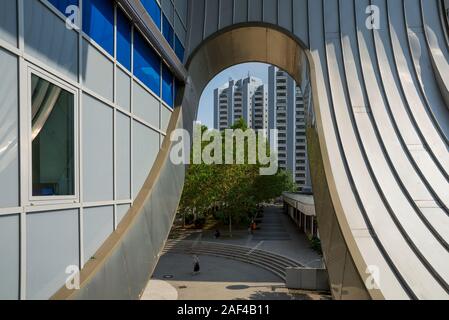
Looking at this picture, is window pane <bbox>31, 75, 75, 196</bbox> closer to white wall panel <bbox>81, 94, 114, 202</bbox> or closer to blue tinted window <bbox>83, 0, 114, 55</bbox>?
white wall panel <bbox>81, 94, 114, 202</bbox>

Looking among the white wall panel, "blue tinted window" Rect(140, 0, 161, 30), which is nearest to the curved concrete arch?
the white wall panel

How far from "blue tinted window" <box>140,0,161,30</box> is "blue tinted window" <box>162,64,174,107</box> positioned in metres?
1.28

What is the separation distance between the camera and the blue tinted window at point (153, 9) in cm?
839

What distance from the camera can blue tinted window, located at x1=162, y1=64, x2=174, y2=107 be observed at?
32.2 ft

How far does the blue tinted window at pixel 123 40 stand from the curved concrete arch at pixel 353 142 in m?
2.76

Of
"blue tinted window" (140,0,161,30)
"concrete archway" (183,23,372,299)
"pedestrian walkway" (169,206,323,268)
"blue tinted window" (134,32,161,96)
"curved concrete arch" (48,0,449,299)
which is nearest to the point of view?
"curved concrete arch" (48,0,449,299)

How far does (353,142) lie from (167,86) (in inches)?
222

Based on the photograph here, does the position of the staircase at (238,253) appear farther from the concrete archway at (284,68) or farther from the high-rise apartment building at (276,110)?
the high-rise apartment building at (276,110)

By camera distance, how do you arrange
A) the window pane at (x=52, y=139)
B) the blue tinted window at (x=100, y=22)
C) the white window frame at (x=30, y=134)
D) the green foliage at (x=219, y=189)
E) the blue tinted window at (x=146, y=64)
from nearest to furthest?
the white window frame at (x=30, y=134) < the window pane at (x=52, y=139) < the blue tinted window at (x=100, y=22) < the blue tinted window at (x=146, y=64) < the green foliage at (x=219, y=189)

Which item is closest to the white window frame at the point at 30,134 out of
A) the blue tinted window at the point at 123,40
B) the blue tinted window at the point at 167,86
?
the blue tinted window at the point at 123,40

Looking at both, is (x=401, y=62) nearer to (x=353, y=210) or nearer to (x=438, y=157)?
(x=438, y=157)

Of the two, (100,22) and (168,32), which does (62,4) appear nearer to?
(100,22)

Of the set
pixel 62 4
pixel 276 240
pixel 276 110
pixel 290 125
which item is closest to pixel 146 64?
pixel 62 4

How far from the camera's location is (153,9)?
346 inches
